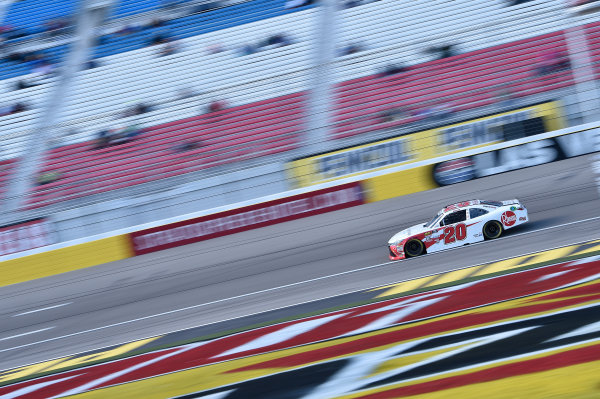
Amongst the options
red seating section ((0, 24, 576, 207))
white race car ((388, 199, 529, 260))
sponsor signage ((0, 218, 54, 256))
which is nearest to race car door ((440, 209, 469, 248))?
white race car ((388, 199, 529, 260))

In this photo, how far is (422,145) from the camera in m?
15.9

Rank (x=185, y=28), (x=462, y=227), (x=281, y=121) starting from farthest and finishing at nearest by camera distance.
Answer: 1. (x=185, y=28)
2. (x=281, y=121)
3. (x=462, y=227)

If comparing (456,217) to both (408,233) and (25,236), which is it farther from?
(25,236)

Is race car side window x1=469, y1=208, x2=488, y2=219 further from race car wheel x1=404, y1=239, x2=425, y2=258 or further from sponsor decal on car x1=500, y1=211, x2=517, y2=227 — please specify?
race car wheel x1=404, y1=239, x2=425, y2=258

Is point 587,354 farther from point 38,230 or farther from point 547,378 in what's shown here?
point 38,230

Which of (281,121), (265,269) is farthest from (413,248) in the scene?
(281,121)

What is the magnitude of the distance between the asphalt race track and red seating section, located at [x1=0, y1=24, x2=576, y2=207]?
7.11ft

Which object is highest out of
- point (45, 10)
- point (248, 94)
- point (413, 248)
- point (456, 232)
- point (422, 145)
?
point (45, 10)

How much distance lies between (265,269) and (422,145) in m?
5.03

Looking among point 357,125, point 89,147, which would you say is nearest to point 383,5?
point 357,125

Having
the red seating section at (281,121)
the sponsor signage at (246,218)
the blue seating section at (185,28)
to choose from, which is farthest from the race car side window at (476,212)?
the blue seating section at (185,28)

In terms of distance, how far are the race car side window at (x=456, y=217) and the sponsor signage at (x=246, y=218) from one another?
14.1ft

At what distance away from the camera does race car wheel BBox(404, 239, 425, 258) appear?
11711 millimetres

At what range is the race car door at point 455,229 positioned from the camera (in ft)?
37.8
